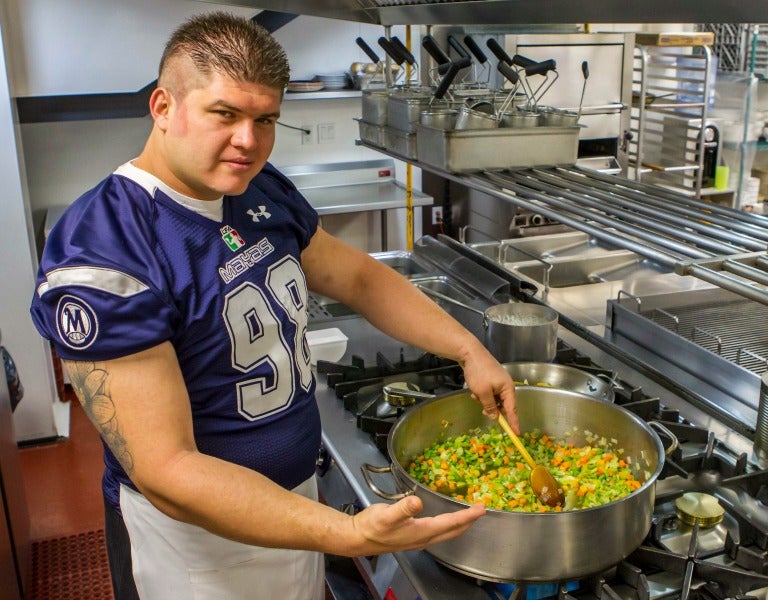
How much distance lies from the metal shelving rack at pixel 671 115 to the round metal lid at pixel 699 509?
3.23m

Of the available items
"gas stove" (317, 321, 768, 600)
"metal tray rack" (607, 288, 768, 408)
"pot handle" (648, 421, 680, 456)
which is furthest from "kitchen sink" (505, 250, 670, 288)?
"pot handle" (648, 421, 680, 456)

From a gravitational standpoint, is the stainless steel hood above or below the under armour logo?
above

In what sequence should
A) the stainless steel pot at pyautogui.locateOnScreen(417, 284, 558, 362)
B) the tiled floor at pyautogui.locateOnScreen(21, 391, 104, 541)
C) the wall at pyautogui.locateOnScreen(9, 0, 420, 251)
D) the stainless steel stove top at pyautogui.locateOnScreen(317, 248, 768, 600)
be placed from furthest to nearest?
1. the wall at pyautogui.locateOnScreen(9, 0, 420, 251)
2. the tiled floor at pyautogui.locateOnScreen(21, 391, 104, 541)
3. the stainless steel pot at pyautogui.locateOnScreen(417, 284, 558, 362)
4. the stainless steel stove top at pyautogui.locateOnScreen(317, 248, 768, 600)

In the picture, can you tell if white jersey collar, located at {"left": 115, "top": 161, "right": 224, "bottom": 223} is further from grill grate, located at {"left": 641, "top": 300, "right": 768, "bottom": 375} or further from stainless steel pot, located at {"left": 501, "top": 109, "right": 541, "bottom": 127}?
grill grate, located at {"left": 641, "top": 300, "right": 768, "bottom": 375}

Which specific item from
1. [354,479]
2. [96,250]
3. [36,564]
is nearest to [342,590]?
[354,479]

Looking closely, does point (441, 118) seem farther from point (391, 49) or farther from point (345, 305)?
point (345, 305)

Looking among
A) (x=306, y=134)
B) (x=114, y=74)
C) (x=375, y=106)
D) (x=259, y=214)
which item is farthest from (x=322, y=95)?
(x=259, y=214)

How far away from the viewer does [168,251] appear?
1147 mm

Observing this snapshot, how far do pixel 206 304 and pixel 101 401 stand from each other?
0.69ft

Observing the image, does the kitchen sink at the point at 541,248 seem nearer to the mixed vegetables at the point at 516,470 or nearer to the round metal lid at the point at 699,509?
the mixed vegetables at the point at 516,470

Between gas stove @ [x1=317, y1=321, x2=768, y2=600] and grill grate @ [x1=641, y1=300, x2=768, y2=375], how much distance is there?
0.77 feet

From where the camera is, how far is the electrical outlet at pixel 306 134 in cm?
451

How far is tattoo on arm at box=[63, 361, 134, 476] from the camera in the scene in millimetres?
1042

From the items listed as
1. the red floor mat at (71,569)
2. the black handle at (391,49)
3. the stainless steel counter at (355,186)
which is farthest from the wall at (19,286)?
the black handle at (391,49)
